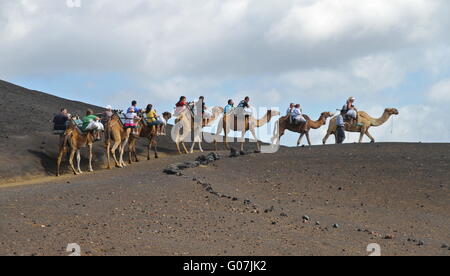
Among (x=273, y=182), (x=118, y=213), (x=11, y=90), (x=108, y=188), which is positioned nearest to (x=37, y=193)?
(x=108, y=188)

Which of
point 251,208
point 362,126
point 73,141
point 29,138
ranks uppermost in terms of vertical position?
point 362,126

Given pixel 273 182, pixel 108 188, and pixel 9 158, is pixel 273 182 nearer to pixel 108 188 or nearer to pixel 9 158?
pixel 108 188

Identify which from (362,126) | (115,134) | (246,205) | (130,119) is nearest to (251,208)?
(246,205)

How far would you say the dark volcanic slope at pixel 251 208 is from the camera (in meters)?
18.1

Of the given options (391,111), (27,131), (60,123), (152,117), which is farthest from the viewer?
(391,111)

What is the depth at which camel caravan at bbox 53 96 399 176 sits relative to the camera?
3141 cm

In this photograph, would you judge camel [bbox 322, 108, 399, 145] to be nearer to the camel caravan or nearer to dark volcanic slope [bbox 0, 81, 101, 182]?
the camel caravan

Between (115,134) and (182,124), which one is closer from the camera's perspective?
(115,134)

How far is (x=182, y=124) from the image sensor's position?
35.2 metres

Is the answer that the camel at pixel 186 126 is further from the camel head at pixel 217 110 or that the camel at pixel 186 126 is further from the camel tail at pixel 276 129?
the camel tail at pixel 276 129

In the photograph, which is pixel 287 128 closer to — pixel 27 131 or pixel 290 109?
pixel 290 109

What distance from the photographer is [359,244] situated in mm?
19125

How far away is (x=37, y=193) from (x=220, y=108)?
48.7ft

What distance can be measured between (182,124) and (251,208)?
13.5 m
